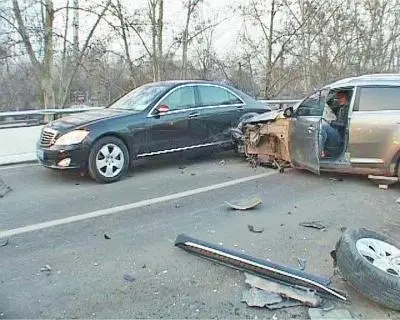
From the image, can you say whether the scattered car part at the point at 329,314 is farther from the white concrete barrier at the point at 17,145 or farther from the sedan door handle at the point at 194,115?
the white concrete barrier at the point at 17,145

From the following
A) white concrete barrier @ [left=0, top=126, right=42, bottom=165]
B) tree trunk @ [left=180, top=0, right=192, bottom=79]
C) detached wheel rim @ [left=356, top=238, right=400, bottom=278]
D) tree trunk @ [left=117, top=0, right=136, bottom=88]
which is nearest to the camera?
detached wheel rim @ [left=356, top=238, right=400, bottom=278]

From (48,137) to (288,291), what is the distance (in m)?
5.01

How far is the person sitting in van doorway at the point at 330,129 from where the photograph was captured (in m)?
6.96

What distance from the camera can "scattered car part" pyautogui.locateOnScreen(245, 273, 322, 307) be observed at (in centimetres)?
316

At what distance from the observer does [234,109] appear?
28.5ft

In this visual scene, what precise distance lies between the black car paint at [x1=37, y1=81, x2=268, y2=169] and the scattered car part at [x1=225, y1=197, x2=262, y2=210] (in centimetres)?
231

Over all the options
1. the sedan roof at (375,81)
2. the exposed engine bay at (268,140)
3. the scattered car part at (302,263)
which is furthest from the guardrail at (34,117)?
the scattered car part at (302,263)

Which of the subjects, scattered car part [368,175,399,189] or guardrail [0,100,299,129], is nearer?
scattered car part [368,175,399,189]

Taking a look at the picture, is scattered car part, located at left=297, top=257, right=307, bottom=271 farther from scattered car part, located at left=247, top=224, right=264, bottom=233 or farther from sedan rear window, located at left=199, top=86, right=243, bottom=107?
sedan rear window, located at left=199, top=86, right=243, bottom=107

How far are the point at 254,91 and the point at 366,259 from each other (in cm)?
1529

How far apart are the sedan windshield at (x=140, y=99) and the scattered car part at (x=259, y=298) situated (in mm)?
4848

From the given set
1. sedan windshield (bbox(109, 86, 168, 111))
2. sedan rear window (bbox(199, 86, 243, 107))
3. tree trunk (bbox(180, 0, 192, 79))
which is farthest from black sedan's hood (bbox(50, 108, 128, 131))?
tree trunk (bbox(180, 0, 192, 79))

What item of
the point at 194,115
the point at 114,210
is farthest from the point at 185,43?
the point at 114,210

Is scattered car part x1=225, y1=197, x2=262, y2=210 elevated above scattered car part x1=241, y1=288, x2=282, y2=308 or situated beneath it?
elevated above
